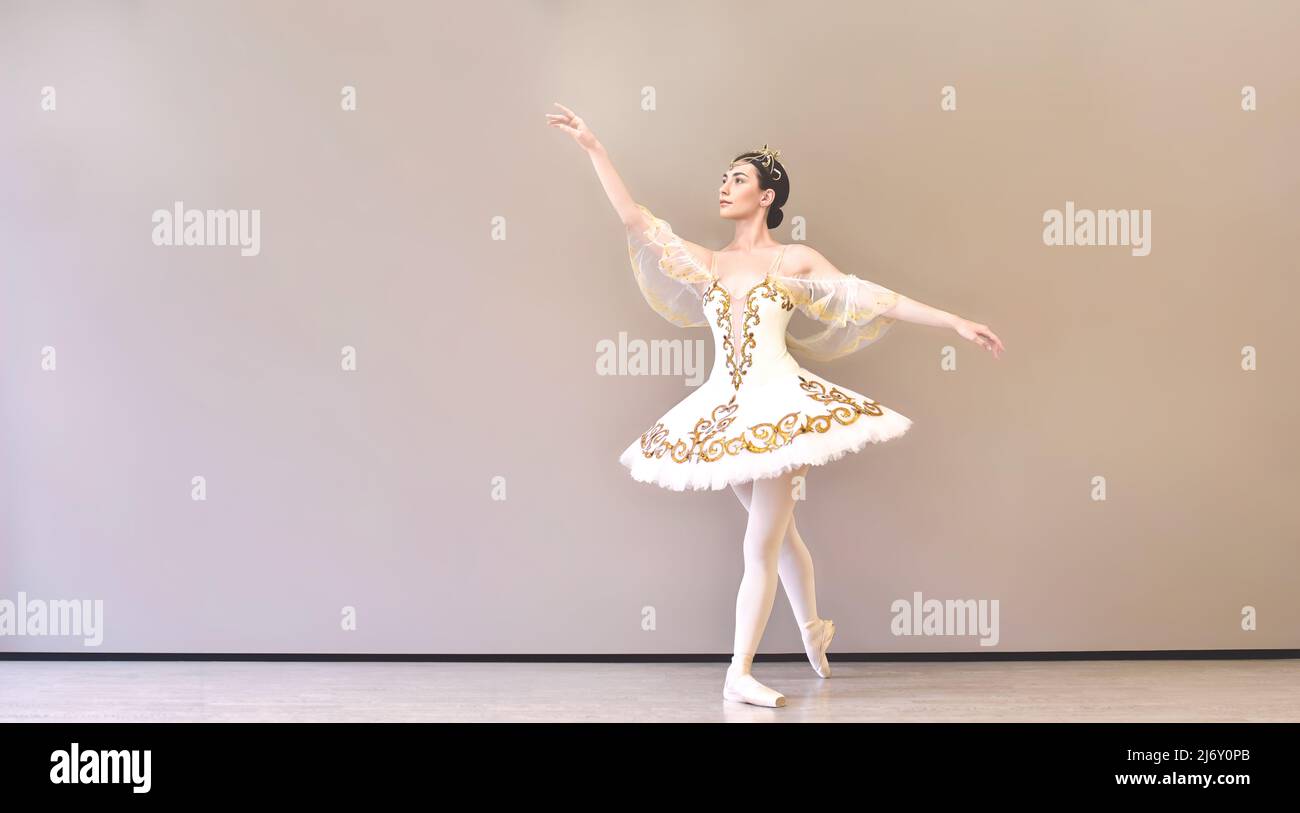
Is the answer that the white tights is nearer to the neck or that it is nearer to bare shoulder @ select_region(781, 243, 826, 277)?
bare shoulder @ select_region(781, 243, 826, 277)

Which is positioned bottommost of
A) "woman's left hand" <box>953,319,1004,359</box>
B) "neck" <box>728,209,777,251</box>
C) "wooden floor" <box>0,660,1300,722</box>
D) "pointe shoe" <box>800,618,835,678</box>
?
"wooden floor" <box>0,660,1300,722</box>

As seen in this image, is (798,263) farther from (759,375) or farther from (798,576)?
(798,576)

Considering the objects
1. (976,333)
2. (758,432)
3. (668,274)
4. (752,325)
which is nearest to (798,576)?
(758,432)

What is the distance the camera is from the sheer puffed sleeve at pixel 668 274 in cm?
302

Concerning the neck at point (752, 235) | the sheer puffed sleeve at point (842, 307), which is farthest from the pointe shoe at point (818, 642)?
the neck at point (752, 235)

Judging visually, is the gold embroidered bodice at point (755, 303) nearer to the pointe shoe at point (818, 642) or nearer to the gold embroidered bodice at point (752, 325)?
the gold embroidered bodice at point (752, 325)

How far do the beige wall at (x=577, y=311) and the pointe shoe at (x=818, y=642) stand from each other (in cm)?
29

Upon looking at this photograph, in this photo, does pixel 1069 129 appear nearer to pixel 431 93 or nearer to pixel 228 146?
pixel 431 93

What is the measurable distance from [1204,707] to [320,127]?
11.0 feet

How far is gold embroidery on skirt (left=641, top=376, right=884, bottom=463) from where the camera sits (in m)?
2.71

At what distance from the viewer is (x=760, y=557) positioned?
9.29 ft

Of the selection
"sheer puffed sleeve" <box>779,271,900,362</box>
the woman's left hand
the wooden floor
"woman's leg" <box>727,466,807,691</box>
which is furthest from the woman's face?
the wooden floor

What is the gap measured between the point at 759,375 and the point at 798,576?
0.66 metres

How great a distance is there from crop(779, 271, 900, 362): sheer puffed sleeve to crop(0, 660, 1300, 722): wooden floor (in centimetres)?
107
